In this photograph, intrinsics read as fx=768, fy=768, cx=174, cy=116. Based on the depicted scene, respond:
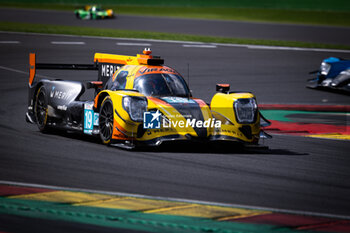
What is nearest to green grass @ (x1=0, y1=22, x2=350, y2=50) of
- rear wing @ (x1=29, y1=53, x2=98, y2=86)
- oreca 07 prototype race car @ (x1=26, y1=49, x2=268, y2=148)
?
rear wing @ (x1=29, y1=53, x2=98, y2=86)

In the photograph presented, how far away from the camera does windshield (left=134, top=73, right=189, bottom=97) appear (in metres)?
12.0

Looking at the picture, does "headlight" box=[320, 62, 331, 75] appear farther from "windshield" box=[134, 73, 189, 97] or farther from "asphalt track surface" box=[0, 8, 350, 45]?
"asphalt track surface" box=[0, 8, 350, 45]

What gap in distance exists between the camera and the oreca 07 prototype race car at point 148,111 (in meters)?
11.3

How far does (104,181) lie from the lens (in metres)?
9.23

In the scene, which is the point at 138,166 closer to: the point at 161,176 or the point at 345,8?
the point at 161,176

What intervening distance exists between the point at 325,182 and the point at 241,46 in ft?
66.2

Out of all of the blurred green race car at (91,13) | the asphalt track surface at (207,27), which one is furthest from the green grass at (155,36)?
the blurred green race car at (91,13)

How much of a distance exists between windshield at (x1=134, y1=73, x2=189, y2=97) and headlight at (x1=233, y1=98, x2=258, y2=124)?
939 mm

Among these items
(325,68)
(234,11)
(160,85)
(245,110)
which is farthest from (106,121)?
(234,11)

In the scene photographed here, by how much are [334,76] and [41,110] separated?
10.1 metres

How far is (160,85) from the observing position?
477 inches

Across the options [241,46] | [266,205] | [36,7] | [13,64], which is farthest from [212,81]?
[36,7]

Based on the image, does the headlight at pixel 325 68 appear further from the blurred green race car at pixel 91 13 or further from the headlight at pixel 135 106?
the blurred green race car at pixel 91 13

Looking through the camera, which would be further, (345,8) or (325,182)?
(345,8)
